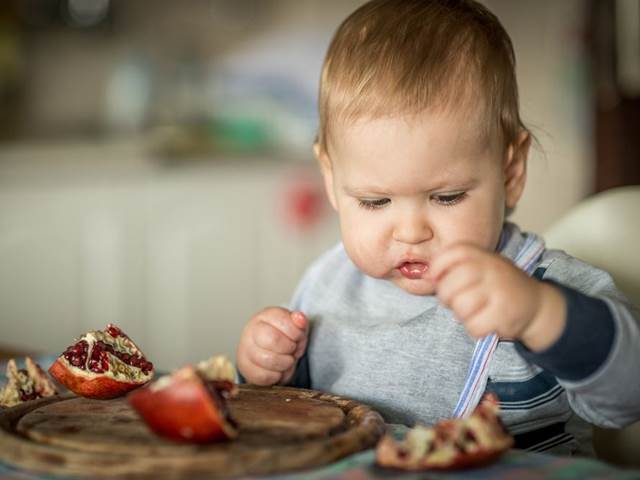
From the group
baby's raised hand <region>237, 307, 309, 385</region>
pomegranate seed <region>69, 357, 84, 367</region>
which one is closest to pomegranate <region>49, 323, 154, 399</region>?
pomegranate seed <region>69, 357, 84, 367</region>

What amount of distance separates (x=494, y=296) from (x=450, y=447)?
0.15 m

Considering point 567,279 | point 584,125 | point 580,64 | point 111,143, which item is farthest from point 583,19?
point 567,279

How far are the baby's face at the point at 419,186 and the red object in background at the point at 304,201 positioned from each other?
105 inches

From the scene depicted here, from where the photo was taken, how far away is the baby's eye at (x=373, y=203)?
3.80ft

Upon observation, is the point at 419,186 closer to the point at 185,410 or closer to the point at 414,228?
the point at 414,228

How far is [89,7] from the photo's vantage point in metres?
4.13

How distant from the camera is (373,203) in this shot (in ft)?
3.84

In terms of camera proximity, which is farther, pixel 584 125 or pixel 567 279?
pixel 584 125

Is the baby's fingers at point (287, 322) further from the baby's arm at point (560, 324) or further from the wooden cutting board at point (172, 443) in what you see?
the baby's arm at point (560, 324)

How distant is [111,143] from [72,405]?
109 inches

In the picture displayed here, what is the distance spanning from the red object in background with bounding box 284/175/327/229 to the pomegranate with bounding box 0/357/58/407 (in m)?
2.70

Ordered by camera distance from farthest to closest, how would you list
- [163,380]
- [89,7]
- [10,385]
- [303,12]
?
1. [303,12]
2. [89,7]
3. [10,385]
4. [163,380]

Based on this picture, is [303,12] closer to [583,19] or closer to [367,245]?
[583,19]

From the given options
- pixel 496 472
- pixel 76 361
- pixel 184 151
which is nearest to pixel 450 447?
pixel 496 472
